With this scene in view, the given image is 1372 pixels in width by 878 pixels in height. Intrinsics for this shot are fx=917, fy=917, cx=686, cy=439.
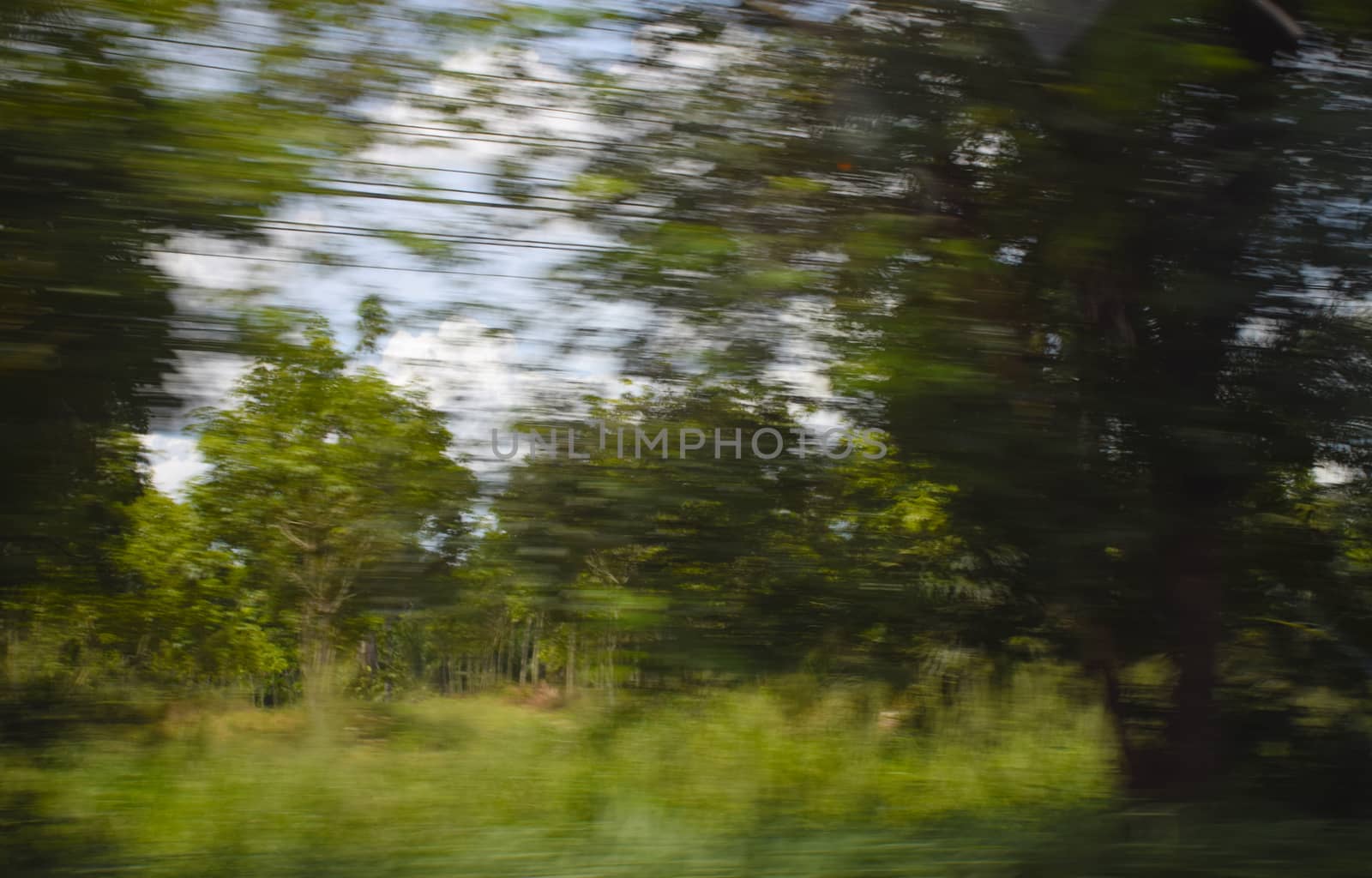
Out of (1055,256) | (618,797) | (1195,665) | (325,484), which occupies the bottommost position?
(618,797)

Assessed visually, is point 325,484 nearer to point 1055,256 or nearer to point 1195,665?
point 1055,256

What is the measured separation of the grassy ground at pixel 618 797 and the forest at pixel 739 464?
2cm

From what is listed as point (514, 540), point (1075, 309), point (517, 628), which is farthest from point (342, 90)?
point (1075, 309)

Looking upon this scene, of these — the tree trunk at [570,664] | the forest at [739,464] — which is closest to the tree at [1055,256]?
the forest at [739,464]

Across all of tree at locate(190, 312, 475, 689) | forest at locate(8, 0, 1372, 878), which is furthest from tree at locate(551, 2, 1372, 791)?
tree at locate(190, 312, 475, 689)

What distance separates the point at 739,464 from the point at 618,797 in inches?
46.9

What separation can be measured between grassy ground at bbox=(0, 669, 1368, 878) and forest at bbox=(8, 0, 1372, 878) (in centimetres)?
2

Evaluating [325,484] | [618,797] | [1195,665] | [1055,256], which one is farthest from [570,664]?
[1195,665]

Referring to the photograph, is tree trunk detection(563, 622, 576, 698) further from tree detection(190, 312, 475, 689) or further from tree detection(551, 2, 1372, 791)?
tree detection(551, 2, 1372, 791)

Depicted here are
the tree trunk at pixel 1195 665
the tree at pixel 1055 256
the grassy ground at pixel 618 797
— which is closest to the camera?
the grassy ground at pixel 618 797

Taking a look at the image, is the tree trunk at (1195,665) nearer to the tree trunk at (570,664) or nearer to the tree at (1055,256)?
the tree at (1055,256)

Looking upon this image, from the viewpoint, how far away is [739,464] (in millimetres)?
2822

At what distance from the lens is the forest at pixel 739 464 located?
2682 mm

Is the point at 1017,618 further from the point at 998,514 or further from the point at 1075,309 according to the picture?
the point at 1075,309
